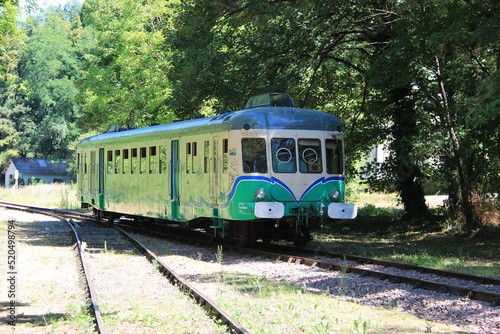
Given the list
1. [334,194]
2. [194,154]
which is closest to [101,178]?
[194,154]

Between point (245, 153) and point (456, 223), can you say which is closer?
point (245, 153)

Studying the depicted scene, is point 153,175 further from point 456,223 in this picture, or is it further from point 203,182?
point 456,223

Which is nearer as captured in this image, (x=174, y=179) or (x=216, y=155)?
(x=216, y=155)

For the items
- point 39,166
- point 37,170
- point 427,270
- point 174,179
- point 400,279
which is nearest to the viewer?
point 400,279

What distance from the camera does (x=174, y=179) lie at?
18156 mm

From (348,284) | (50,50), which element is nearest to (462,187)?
(348,284)

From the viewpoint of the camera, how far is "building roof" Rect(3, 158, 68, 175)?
246ft

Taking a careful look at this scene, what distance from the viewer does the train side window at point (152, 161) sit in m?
19.3

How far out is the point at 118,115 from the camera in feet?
127

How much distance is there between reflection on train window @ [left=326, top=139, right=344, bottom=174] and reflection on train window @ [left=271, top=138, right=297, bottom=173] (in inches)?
35.8

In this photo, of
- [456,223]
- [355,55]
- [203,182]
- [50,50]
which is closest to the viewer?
[203,182]

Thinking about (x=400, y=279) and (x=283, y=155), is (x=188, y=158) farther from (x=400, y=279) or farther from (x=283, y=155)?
(x=400, y=279)

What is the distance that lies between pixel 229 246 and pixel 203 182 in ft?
5.42

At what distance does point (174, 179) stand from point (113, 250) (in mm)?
2651
